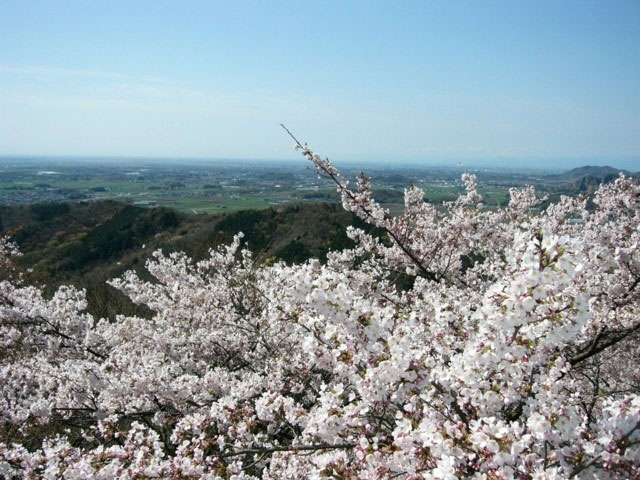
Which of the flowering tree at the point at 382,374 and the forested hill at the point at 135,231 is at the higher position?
the flowering tree at the point at 382,374

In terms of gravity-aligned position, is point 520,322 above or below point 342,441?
above

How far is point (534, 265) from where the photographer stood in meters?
2.76

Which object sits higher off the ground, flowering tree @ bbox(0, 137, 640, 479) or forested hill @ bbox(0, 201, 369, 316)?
flowering tree @ bbox(0, 137, 640, 479)

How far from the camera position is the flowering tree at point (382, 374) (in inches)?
111

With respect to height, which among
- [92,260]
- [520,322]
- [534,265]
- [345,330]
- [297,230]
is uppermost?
[534,265]

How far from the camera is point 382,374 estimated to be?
330 centimetres

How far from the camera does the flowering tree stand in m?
2.82

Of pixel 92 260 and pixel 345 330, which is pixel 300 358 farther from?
pixel 92 260

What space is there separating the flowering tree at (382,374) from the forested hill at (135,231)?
41.9m

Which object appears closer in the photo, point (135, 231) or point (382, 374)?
point (382, 374)

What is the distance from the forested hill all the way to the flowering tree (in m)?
41.9

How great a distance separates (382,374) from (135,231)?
81.9 meters

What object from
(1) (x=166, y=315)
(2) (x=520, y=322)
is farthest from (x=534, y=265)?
(1) (x=166, y=315)

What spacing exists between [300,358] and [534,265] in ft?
16.4
